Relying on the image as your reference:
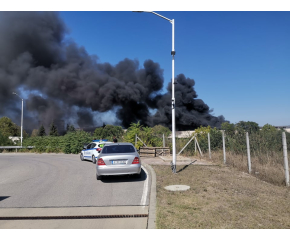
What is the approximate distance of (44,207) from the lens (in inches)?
220

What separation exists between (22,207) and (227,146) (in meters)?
9.87

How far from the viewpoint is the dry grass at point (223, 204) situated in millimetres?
4262

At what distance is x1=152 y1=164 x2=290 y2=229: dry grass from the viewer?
4262 millimetres

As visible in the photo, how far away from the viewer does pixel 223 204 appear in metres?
5.36

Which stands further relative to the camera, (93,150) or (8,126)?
(8,126)

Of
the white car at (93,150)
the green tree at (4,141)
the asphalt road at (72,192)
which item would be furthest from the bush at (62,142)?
the asphalt road at (72,192)

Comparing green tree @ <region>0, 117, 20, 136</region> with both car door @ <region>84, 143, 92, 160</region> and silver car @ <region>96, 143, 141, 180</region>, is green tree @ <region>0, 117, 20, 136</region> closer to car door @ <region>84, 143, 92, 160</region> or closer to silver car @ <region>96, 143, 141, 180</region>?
car door @ <region>84, 143, 92, 160</region>

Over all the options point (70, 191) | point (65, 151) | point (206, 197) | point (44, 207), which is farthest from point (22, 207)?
point (65, 151)

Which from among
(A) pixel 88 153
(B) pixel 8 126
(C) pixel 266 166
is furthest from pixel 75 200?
(B) pixel 8 126

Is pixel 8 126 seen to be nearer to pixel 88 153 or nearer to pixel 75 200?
pixel 88 153

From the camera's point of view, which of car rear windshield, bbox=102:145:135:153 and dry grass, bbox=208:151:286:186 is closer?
dry grass, bbox=208:151:286:186

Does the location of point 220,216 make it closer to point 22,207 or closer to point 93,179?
point 22,207

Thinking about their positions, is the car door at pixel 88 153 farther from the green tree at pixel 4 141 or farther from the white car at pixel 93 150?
the green tree at pixel 4 141

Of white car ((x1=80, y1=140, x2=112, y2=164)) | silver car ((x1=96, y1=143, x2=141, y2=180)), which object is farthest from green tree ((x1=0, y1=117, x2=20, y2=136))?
silver car ((x1=96, y1=143, x2=141, y2=180))
